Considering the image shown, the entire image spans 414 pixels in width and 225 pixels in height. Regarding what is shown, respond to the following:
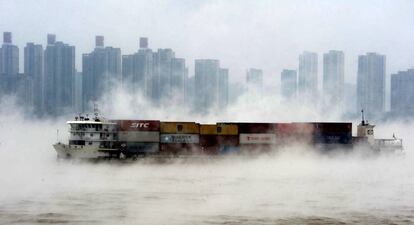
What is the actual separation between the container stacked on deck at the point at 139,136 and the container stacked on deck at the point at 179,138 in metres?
0.58

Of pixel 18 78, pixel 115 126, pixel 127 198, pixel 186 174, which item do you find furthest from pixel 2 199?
pixel 18 78

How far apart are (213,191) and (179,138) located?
15.8 m

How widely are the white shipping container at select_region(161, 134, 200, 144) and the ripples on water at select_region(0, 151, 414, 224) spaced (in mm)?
1982

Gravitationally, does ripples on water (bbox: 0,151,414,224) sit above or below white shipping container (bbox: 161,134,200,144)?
below

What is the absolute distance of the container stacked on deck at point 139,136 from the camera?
47.8m

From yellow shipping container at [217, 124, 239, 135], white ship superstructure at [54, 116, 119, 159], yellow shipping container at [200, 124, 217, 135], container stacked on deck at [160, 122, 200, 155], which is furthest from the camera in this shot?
yellow shipping container at [217, 124, 239, 135]

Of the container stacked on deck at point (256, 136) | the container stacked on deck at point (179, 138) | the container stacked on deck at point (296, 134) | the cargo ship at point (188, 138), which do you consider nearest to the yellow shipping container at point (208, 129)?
the cargo ship at point (188, 138)

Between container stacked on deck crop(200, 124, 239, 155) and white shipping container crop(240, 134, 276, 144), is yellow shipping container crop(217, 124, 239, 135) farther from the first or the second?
white shipping container crop(240, 134, 276, 144)

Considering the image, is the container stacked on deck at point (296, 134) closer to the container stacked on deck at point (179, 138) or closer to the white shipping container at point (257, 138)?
the white shipping container at point (257, 138)

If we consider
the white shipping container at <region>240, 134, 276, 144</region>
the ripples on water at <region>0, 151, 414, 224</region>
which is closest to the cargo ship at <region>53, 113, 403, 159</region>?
the white shipping container at <region>240, 134, 276, 144</region>

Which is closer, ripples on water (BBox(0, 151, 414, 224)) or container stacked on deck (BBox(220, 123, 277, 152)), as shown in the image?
ripples on water (BBox(0, 151, 414, 224))

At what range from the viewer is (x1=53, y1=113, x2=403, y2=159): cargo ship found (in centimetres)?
4728

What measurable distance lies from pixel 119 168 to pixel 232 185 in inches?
491

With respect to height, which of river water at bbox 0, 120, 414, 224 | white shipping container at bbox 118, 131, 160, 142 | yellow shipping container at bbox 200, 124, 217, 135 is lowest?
river water at bbox 0, 120, 414, 224
